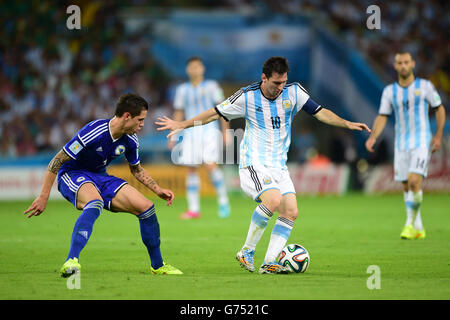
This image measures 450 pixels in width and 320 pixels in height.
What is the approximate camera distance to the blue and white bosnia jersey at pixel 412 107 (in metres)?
10.1

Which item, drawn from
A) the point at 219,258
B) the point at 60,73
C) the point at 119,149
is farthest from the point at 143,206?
the point at 60,73

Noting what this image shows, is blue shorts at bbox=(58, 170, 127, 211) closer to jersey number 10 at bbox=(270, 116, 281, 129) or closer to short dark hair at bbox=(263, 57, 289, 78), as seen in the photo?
jersey number 10 at bbox=(270, 116, 281, 129)

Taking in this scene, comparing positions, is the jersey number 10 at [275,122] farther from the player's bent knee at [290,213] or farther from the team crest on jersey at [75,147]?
the team crest on jersey at [75,147]

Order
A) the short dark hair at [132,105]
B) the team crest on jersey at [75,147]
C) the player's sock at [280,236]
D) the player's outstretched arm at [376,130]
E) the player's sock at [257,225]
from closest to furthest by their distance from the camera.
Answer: the short dark hair at [132,105] < the team crest on jersey at [75,147] < the player's sock at [280,236] < the player's sock at [257,225] < the player's outstretched arm at [376,130]

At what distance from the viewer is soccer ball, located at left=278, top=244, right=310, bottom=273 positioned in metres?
6.91

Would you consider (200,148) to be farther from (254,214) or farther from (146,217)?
(146,217)

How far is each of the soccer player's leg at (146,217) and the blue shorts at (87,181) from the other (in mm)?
65

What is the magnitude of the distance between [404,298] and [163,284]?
1976 millimetres

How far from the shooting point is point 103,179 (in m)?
6.95

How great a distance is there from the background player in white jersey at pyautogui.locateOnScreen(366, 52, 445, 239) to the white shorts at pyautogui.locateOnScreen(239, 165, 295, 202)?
10.2 ft

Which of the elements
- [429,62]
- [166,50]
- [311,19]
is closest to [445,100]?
[429,62]

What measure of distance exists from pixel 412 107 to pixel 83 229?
217 inches

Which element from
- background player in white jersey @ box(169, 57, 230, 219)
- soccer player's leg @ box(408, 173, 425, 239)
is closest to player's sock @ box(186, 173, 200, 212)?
background player in white jersey @ box(169, 57, 230, 219)

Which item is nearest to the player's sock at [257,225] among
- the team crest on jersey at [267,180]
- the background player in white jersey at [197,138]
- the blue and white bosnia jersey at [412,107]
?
the team crest on jersey at [267,180]
